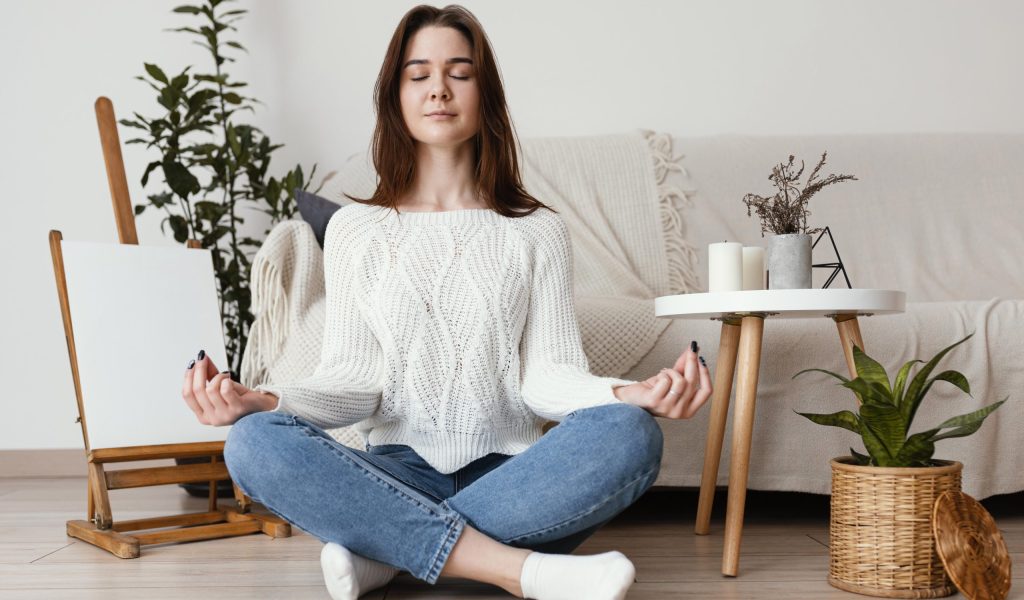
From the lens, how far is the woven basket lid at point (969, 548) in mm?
1222

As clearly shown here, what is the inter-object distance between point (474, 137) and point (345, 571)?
0.72m

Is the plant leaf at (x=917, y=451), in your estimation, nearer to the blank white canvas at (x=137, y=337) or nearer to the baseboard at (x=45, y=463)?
the blank white canvas at (x=137, y=337)

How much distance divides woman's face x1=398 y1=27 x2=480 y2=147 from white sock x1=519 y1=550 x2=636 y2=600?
658mm

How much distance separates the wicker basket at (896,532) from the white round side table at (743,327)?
0.60 ft

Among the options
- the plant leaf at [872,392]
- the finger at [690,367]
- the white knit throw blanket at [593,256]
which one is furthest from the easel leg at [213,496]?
the plant leaf at [872,392]

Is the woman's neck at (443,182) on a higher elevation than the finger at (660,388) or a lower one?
higher

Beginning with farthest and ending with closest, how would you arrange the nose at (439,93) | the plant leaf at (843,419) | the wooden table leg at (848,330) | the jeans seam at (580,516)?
the wooden table leg at (848,330) → the nose at (439,93) → the plant leaf at (843,419) → the jeans seam at (580,516)

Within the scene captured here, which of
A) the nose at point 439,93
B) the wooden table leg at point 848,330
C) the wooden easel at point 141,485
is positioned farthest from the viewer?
the wooden easel at point 141,485

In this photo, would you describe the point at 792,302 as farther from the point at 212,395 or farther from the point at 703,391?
the point at 212,395

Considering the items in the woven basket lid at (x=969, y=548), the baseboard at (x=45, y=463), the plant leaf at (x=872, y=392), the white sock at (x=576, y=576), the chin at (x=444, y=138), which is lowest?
the baseboard at (x=45, y=463)

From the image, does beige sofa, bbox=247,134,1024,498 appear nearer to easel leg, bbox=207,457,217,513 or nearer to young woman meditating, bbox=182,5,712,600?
easel leg, bbox=207,457,217,513

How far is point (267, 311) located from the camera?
189 centimetres

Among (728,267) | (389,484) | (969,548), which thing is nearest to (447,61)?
(728,267)

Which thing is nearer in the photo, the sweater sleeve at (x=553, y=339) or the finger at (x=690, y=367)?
the finger at (x=690, y=367)
